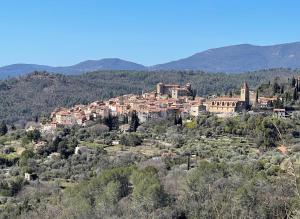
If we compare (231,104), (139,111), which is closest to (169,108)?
(139,111)

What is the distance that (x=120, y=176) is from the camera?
2055cm

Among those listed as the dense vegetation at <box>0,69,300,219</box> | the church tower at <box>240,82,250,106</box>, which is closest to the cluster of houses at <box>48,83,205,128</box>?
the dense vegetation at <box>0,69,300,219</box>

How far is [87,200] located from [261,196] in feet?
20.6

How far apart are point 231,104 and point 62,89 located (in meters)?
66.6

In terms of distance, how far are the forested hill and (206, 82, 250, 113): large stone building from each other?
39736mm

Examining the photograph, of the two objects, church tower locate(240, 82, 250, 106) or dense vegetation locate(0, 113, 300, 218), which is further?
church tower locate(240, 82, 250, 106)

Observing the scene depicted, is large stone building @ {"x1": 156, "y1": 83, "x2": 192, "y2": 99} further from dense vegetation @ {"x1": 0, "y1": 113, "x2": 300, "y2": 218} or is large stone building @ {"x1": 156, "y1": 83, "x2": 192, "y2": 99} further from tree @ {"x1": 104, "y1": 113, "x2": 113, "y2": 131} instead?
tree @ {"x1": 104, "y1": 113, "x2": 113, "y2": 131}

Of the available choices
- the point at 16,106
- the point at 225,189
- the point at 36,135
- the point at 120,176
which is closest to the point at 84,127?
the point at 36,135

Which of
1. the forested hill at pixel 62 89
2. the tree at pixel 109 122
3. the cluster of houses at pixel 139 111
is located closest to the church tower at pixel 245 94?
the cluster of houses at pixel 139 111

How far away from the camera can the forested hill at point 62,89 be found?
294ft

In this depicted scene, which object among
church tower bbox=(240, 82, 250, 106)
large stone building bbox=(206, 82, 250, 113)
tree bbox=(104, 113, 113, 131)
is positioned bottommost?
tree bbox=(104, 113, 113, 131)

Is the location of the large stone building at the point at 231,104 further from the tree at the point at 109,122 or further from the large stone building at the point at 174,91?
the large stone building at the point at 174,91

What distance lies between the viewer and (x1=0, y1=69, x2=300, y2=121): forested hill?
89625 millimetres

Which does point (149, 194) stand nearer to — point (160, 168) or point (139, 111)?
point (160, 168)
